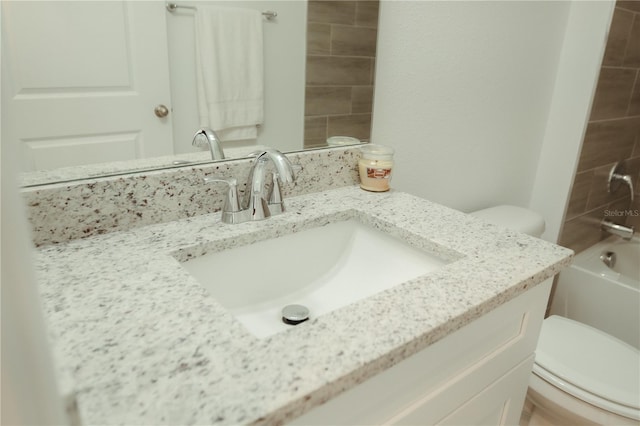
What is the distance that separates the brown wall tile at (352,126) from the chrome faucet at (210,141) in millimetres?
305

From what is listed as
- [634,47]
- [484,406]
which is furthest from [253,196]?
[634,47]

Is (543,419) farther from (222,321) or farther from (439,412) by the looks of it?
(222,321)

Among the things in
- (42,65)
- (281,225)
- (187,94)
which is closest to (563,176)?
(281,225)

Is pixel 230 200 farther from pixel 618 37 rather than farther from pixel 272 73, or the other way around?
pixel 618 37

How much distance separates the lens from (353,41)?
1174mm

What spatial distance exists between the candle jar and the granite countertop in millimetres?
243

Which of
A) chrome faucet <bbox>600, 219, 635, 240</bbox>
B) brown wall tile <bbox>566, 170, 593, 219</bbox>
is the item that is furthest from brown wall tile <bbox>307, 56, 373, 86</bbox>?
chrome faucet <bbox>600, 219, 635, 240</bbox>

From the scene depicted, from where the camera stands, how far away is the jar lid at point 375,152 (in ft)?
3.70

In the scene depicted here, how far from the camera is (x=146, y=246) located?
2.60 feet

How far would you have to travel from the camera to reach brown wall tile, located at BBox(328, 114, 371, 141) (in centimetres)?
115

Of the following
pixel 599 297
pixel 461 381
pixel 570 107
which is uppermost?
pixel 570 107

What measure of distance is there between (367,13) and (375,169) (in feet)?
1.38

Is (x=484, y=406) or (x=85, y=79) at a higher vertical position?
(x=85, y=79)

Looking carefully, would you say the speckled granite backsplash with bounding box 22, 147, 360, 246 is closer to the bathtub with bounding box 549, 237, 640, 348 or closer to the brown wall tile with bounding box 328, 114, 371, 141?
the brown wall tile with bounding box 328, 114, 371, 141
